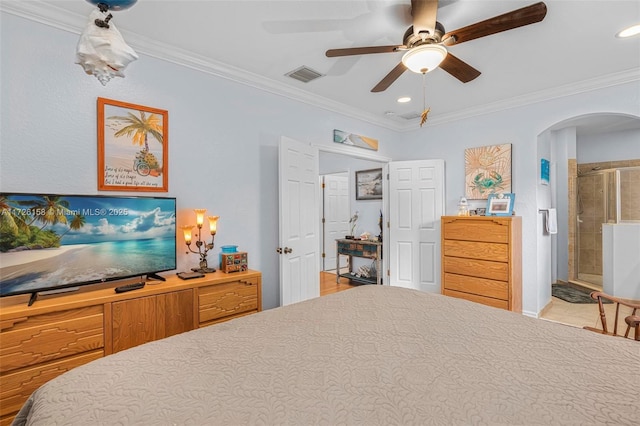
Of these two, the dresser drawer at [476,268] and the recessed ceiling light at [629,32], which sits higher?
the recessed ceiling light at [629,32]

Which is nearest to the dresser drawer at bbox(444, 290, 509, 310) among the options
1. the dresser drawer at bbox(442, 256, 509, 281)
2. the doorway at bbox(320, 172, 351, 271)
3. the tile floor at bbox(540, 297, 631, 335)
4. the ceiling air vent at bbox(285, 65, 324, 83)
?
the dresser drawer at bbox(442, 256, 509, 281)

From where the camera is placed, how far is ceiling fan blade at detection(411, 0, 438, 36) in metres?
1.67

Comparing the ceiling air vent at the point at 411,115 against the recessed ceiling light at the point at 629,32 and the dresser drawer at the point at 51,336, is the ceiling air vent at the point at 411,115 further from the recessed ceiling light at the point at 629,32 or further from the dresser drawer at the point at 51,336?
the dresser drawer at the point at 51,336

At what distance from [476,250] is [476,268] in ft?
0.69

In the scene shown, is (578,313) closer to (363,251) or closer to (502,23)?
(363,251)

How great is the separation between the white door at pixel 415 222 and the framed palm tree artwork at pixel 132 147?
3.17 metres

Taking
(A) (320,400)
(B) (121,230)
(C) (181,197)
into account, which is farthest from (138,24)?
(A) (320,400)

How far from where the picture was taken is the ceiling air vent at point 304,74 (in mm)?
2892

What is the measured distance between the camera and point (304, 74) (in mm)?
2998

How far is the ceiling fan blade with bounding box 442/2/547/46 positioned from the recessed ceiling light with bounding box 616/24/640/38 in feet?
4.07

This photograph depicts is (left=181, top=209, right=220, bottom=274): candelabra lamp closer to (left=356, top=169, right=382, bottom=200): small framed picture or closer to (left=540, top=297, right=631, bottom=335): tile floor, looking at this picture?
(left=356, top=169, right=382, bottom=200): small framed picture

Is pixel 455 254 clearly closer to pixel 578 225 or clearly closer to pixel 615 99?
pixel 615 99

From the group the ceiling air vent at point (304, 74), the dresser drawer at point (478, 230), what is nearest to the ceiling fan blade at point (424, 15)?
the ceiling air vent at point (304, 74)

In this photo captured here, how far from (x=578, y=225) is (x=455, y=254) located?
3607 mm
